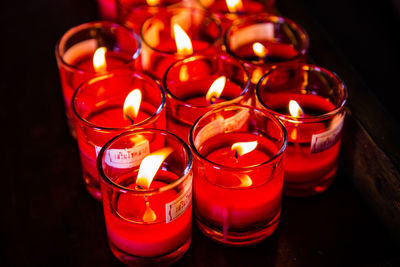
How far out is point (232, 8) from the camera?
1074mm

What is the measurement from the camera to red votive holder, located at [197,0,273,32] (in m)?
1.06

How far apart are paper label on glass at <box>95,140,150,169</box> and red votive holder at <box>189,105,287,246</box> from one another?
0.24 ft

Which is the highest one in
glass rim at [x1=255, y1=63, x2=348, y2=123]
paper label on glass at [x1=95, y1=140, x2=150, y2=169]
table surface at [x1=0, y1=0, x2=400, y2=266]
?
glass rim at [x1=255, y1=63, x2=348, y2=123]

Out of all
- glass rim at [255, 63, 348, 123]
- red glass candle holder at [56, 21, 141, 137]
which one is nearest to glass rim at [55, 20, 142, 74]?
red glass candle holder at [56, 21, 141, 137]

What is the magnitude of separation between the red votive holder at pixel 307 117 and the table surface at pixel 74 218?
1.5 inches

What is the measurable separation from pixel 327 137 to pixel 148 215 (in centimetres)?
27

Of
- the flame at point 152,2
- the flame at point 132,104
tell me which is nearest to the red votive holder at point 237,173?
the flame at point 132,104

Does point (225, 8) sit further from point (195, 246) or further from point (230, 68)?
point (195, 246)

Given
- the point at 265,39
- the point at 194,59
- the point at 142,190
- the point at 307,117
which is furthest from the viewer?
the point at 265,39

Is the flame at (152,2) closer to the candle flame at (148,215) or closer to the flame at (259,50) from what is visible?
the flame at (259,50)

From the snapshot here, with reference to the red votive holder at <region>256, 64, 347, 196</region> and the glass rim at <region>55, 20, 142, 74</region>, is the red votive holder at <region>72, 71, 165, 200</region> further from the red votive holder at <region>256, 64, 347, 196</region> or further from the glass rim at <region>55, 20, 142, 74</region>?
the red votive holder at <region>256, 64, 347, 196</region>

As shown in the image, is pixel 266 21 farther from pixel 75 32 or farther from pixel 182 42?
pixel 75 32

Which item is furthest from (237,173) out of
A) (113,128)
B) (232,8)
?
(232,8)

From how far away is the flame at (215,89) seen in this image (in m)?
0.88
